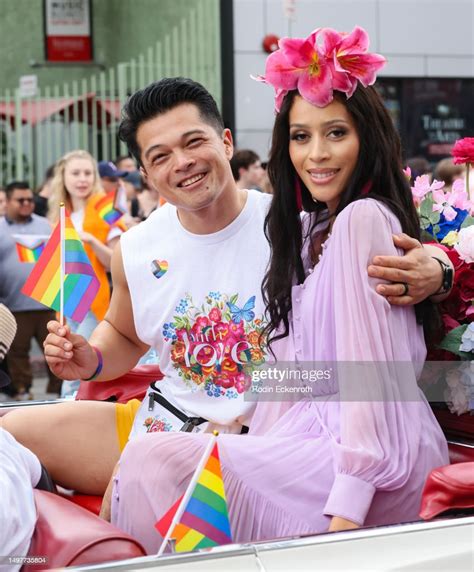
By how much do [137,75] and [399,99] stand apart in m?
3.17

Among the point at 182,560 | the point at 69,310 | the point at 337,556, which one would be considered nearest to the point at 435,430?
the point at 337,556

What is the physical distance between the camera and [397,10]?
11703mm

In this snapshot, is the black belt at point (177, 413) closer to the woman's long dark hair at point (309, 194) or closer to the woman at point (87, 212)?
the woman's long dark hair at point (309, 194)

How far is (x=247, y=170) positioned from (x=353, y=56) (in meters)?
4.89

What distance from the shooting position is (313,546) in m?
1.85

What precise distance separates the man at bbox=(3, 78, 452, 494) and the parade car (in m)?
0.84

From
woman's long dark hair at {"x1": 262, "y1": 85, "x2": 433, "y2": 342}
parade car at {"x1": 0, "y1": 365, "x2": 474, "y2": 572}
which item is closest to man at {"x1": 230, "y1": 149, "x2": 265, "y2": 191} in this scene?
woman's long dark hair at {"x1": 262, "y1": 85, "x2": 433, "y2": 342}

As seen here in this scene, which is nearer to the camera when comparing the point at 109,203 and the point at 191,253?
the point at 191,253

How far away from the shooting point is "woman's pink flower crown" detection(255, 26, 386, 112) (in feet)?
8.07

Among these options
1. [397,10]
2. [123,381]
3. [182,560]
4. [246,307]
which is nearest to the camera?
[182,560]

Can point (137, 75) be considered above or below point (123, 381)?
above

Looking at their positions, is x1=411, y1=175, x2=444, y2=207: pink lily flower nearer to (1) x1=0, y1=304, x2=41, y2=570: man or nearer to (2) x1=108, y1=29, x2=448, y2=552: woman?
(2) x1=108, y1=29, x2=448, y2=552: woman

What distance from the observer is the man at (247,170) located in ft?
24.0

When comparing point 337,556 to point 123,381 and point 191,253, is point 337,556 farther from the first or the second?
point 123,381
